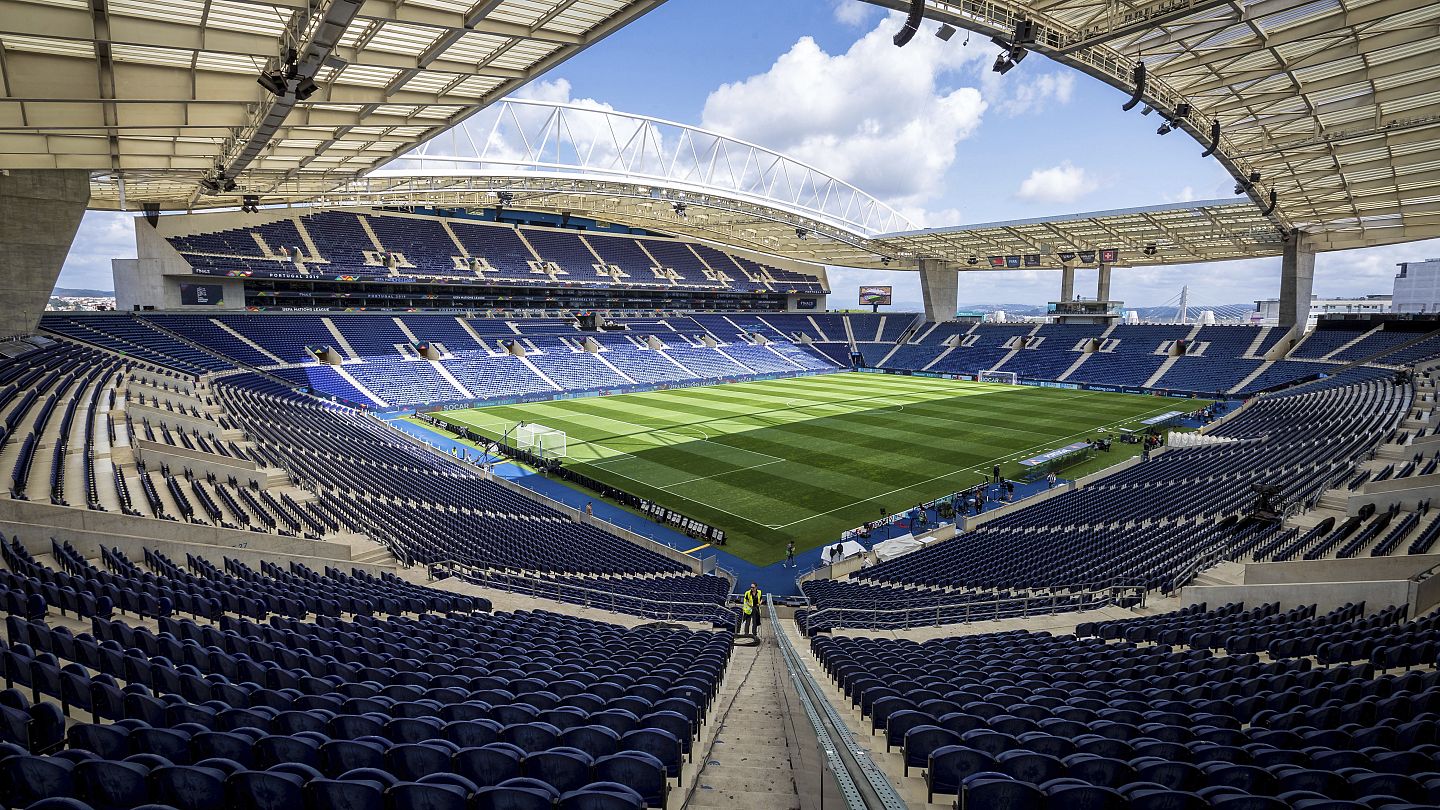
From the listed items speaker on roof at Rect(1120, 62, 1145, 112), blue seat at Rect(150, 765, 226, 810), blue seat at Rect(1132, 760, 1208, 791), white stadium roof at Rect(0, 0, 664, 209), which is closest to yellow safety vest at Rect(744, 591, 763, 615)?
blue seat at Rect(1132, 760, 1208, 791)

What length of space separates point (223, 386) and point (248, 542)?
81.3 feet

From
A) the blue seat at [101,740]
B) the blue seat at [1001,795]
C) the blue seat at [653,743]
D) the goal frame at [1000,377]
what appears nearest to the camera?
→ the blue seat at [1001,795]

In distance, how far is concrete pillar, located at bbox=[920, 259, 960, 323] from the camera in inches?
2955

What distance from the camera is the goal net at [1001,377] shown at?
63.1 m

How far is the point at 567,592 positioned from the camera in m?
14.7

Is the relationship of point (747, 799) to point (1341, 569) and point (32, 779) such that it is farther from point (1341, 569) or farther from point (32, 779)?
point (1341, 569)

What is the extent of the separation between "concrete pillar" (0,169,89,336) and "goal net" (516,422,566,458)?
1946cm

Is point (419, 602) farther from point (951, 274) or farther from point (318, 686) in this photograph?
point (951, 274)

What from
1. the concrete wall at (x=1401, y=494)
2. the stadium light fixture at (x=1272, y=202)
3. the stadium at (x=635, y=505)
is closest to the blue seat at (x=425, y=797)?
the stadium at (x=635, y=505)

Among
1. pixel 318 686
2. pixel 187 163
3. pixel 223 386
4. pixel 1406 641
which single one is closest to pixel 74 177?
pixel 187 163

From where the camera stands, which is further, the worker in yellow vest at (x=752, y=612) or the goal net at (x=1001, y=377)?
the goal net at (x=1001, y=377)

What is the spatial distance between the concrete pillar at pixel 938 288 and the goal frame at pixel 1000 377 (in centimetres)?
1408

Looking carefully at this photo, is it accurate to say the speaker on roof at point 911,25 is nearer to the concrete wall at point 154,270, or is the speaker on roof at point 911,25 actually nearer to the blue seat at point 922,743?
the blue seat at point 922,743

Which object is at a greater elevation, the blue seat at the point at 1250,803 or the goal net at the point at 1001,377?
the goal net at the point at 1001,377
